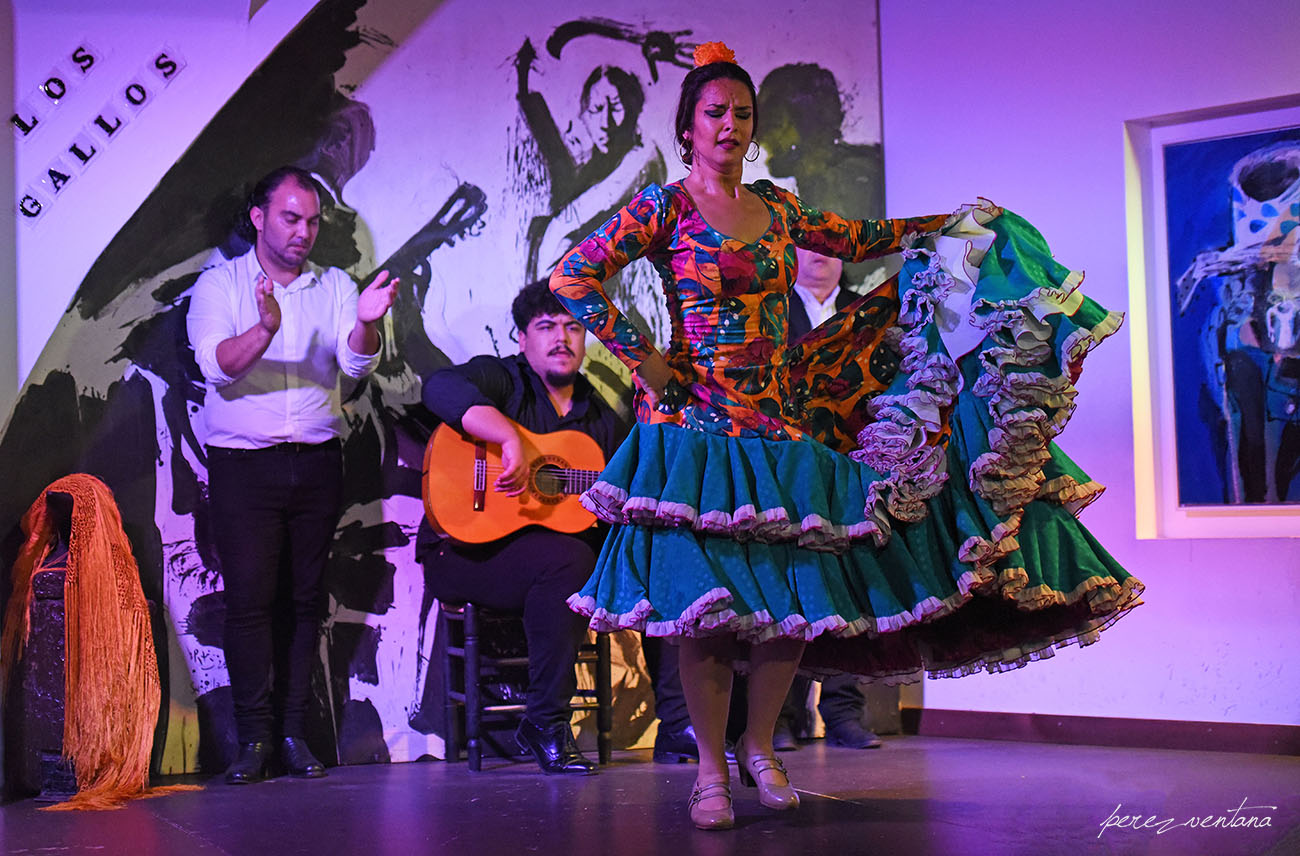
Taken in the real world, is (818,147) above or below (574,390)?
above

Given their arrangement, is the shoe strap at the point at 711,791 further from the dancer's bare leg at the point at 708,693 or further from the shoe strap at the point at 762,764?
the shoe strap at the point at 762,764

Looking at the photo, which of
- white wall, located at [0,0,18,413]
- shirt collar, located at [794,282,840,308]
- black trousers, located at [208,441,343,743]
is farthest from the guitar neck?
white wall, located at [0,0,18,413]

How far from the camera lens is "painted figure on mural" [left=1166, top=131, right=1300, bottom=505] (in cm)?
429

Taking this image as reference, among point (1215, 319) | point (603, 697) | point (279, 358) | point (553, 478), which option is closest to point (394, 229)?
point (279, 358)

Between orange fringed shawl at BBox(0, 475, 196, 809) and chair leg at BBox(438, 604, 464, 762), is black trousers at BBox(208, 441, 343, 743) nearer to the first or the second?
orange fringed shawl at BBox(0, 475, 196, 809)

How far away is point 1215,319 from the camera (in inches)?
174

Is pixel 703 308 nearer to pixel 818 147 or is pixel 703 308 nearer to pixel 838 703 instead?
pixel 838 703

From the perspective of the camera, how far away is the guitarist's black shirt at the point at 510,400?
Answer: 4.20m

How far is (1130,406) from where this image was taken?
14.5 feet

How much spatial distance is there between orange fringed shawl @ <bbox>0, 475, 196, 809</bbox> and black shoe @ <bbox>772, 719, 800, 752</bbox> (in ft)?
6.42

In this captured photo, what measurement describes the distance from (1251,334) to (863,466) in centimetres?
209

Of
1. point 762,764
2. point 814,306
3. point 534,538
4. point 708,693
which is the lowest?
point 762,764

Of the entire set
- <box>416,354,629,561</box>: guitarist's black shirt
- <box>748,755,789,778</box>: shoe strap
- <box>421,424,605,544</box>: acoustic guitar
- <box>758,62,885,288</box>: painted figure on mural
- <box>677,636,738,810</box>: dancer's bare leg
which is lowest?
<box>748,755,789,778</box>: shoe strap

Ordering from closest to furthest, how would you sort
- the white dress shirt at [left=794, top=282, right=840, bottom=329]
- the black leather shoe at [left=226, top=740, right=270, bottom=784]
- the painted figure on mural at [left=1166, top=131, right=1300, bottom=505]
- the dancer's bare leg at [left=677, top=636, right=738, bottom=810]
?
1. the dancer's bare leg at [left=677, top=636, right=738, bottom=810]
2. the black leather shoe at [left=226, top=740, right=270, bottom=784]
3. the painted figure on mural at [left=1166, top=131, right=1300, bottom=505]
4. the white dress shirt at [left=794, top=282, right=840, bottom=329]
